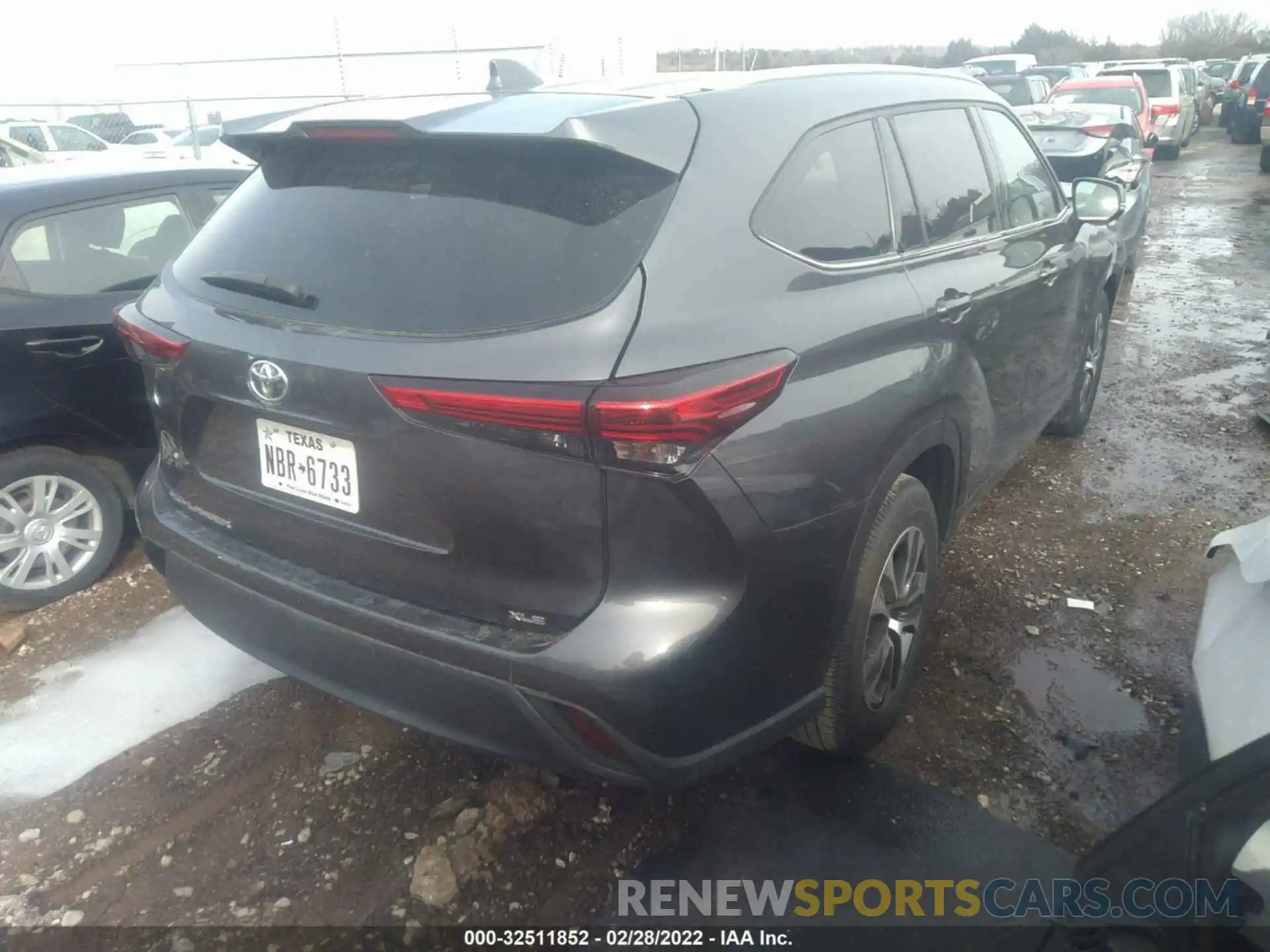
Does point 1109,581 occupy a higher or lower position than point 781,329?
lower

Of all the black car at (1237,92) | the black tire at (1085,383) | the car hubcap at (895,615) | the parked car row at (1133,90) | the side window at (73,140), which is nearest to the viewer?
the car hubcap at (895,615)

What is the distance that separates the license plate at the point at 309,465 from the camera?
84.7 inches

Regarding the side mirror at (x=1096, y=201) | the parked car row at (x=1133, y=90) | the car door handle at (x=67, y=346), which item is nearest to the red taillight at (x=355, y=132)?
the car door handle at (x=67, y=346)

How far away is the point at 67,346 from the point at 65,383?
14 centimetres

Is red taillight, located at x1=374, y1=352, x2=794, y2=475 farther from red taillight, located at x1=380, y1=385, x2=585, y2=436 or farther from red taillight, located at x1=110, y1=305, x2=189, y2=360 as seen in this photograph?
red taillight, located at x1=110, y1=305, x2=189, y2=360

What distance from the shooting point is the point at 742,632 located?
6.76 ft

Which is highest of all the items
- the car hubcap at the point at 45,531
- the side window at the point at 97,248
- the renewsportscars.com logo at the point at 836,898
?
the side window at the point at 97,248

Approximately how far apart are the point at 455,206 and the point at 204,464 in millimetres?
993

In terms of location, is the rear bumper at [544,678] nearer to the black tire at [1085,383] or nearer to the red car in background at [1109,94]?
the black tire at [1085,383]

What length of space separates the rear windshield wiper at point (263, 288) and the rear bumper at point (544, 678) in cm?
64

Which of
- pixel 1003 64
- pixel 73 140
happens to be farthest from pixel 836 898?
pixel 1003 64

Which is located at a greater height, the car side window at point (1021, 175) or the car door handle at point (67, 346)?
the car side window at point (1021, 175)

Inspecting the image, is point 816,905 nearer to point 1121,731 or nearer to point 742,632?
point 742,632

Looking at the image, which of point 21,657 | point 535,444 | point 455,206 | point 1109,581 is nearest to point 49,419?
point 21,657
